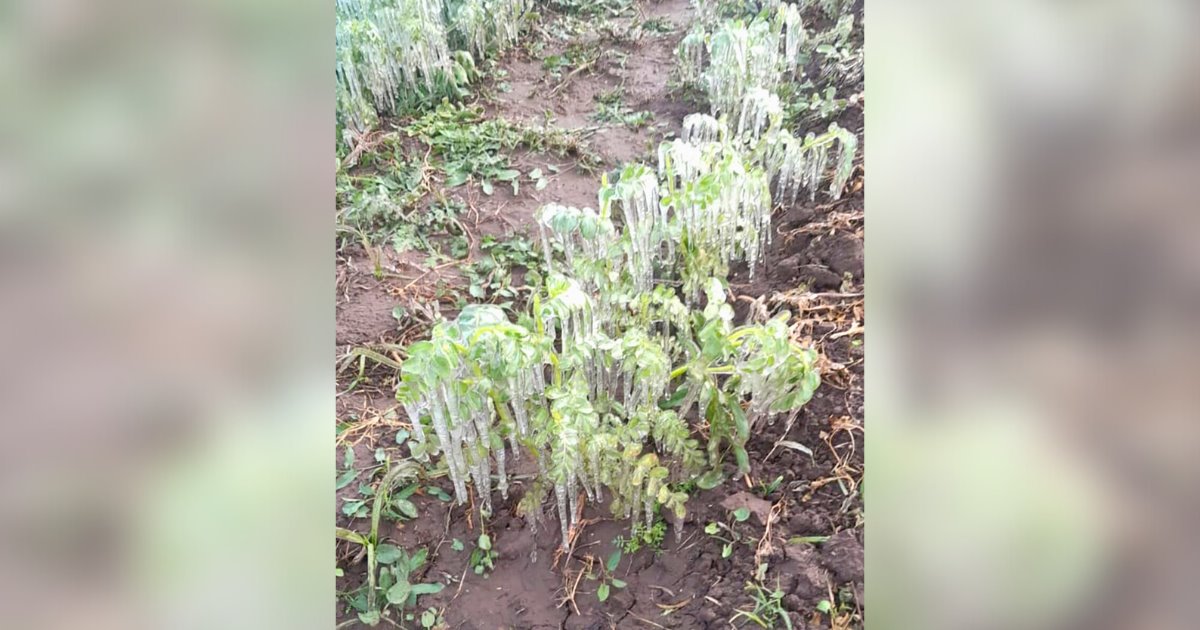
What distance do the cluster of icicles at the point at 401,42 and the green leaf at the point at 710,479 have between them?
818 millimetres

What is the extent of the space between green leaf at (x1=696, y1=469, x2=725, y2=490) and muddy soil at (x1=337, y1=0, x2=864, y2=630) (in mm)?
12

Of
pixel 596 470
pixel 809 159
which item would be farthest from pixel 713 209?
pixel 596 470

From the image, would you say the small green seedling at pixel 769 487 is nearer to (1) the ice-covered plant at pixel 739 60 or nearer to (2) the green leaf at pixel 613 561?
(2) the green leaf at pixel 613 561

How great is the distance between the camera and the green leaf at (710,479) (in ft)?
3.35

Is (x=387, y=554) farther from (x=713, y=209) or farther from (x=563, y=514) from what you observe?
(x=713, y=209)

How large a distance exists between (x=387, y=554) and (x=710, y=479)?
48cm

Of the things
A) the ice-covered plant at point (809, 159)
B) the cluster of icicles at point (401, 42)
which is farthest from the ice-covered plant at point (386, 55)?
the ice-covered plant at point (809, 159)

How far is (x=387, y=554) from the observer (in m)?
0.98

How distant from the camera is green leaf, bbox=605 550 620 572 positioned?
38.1 inches

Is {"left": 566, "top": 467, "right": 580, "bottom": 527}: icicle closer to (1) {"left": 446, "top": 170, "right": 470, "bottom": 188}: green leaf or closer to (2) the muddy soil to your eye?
(2) the muddy soil

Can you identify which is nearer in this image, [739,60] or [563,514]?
[563,514]
